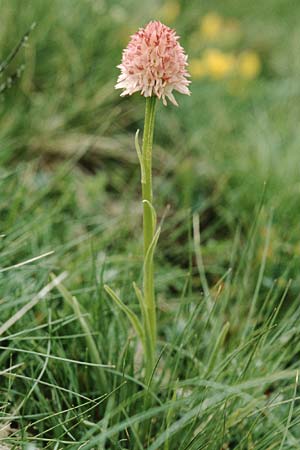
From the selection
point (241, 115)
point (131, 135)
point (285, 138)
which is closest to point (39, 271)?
point (131, 135)

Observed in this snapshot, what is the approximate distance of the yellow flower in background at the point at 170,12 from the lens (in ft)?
10.6

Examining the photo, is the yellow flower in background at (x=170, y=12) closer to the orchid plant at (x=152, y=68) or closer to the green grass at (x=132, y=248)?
the green grass at (x=132, y=248)

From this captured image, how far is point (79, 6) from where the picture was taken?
278 cm

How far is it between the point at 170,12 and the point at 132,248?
6.41 ft

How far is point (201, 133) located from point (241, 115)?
40 centimetres

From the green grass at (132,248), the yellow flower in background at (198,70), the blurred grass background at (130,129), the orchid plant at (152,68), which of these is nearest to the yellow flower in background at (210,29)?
the green grass at (132,248)

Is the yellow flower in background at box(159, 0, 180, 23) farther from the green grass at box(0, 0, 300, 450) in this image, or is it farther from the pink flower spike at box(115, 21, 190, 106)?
the pink flower spike at box(115, 21, 190, 106)

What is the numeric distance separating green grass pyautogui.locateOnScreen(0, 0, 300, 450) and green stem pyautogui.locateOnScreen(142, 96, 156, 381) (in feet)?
0.17

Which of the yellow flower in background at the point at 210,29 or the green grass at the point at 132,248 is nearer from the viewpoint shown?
the green grass at the point at 132,248

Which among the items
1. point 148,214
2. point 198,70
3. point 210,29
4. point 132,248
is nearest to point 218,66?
point 198,70

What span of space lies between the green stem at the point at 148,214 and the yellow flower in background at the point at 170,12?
2318 mm

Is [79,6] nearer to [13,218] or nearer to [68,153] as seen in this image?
[68,153]

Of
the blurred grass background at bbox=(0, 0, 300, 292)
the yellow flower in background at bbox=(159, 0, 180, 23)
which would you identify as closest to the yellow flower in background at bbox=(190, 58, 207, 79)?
the blurred grass background at bbox=(0, 0, 300, 292)

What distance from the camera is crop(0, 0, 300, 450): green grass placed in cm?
121
